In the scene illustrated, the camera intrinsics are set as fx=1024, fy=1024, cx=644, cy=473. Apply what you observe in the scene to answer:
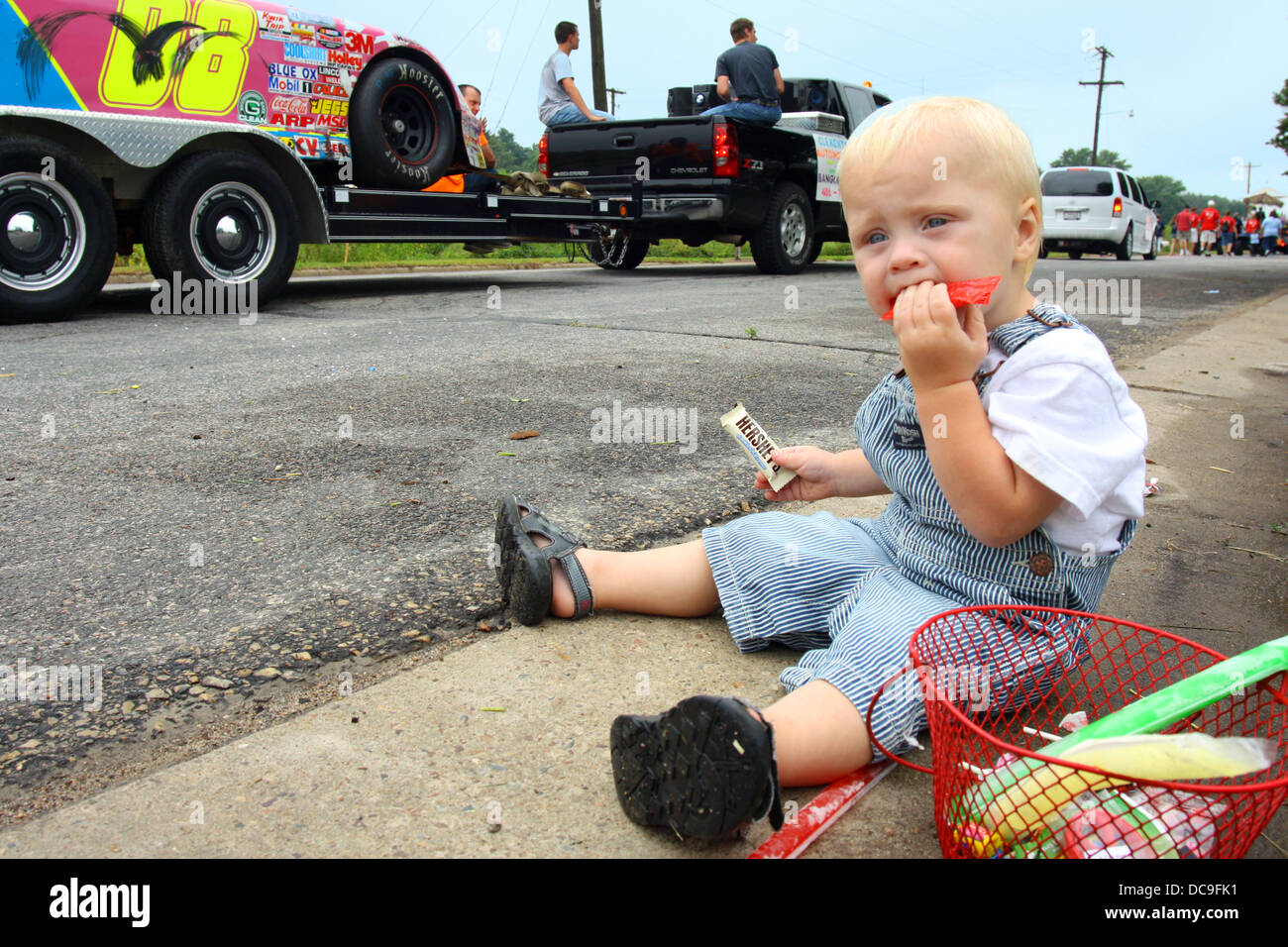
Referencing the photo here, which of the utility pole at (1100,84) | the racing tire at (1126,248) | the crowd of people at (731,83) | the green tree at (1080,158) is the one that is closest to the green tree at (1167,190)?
the green tree at (1080,158)

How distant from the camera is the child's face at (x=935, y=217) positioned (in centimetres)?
156

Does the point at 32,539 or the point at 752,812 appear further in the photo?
the point at 32,539

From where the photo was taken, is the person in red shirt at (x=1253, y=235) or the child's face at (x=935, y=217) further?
the person in red shirt at (x=1253, y=235)

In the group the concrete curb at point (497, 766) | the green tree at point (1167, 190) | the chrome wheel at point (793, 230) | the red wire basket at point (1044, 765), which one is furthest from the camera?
the green tree at point (1167, 190)

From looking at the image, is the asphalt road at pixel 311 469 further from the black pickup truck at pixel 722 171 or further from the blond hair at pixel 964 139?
the black pickup truck at pixel 722 171

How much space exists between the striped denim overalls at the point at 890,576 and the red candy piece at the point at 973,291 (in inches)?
6.2

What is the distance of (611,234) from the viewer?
9344 mm

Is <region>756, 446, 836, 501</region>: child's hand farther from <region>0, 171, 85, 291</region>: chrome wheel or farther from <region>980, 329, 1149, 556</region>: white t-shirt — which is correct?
<region>0, 171, 85, 291</region>: chrome wheel

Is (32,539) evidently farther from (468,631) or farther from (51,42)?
(51,42)

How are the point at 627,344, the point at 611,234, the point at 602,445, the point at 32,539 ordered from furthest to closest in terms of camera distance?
the point at 611,234 < the point at 627,344 < the point at 602,445 < the point at 32,539

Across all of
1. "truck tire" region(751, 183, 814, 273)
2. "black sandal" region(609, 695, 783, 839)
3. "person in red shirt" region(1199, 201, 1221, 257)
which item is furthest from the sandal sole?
"person in red shirt" region(1199, 201, 1221, 257)

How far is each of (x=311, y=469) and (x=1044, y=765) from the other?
2.24 m
